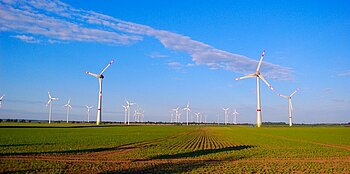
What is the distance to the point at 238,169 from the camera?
903 inches

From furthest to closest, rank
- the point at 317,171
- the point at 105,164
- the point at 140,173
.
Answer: the point at 105,164, the point at 317,171, the point at 140,173

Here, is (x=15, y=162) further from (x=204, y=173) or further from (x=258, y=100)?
(x=258, y=100)

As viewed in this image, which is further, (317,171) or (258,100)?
(258,100)

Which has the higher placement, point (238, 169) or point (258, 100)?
point (258, 100)

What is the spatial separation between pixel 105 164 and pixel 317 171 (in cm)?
1289

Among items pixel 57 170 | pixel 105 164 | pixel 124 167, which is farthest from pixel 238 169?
pixel 57 170

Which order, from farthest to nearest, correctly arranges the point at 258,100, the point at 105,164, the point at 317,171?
1. the point at 258,100
2. the point at 105,164
3. the point at 317,171

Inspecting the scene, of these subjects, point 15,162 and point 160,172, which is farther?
point 15,162

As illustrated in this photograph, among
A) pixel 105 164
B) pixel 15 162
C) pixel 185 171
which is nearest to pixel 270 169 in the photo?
pixel 185 171

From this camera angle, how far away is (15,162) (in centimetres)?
2447

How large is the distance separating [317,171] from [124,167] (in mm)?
11391

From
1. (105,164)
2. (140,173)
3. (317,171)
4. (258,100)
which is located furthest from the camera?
(258,100)

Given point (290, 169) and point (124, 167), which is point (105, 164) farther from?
point (290, 169)

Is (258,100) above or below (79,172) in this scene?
above
